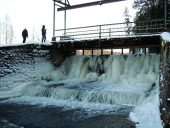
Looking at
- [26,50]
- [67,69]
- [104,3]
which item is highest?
[104,3]

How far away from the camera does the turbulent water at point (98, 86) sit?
1298cm

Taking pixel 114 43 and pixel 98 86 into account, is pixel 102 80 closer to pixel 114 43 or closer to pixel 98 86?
pixel 98 86

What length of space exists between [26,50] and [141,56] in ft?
25.2

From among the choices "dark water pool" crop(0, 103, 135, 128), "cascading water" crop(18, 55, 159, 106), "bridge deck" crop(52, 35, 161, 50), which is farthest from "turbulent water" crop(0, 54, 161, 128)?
"bridge deck" crop(52, 35, 161, 50)

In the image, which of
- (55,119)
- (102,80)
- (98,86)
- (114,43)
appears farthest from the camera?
(102,80)

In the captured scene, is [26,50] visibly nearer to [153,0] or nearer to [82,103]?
[82,103]

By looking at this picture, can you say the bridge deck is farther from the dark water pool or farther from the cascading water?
the dark water pool

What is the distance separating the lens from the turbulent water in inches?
511

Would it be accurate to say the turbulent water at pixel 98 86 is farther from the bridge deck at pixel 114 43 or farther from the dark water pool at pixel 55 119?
Result: the bridge deck at pixel 114 43

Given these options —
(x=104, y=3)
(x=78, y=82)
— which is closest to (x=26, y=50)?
(x=78, y=82)

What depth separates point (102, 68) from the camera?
19281 millimetres

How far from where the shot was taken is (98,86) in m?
16.6

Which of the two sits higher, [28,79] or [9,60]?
[9,60]

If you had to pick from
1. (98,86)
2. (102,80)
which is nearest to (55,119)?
(98,86)
